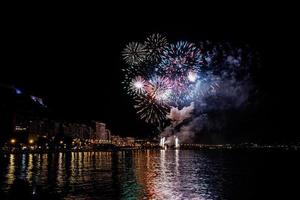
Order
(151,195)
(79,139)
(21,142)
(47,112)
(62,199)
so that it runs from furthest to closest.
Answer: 1. (79,139)
2. (47,112)
3. (21,142)
4. (151,195)
5. (62,199)

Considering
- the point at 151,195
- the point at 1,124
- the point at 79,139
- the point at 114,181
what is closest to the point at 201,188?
the point at 151,195

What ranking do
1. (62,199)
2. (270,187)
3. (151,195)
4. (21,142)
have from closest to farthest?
(62,199) < (151,195) < (270,187) < (21,142)

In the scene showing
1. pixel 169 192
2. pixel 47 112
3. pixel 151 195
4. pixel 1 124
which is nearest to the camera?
pixel 151 195

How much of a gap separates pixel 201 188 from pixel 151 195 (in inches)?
273

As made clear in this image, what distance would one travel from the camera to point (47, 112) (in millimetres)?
170375

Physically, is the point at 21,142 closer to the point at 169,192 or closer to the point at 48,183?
the point at 48,183

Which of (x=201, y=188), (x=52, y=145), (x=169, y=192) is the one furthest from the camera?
(x=52, y=145)

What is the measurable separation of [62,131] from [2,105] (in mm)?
53253

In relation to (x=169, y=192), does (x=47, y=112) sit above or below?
above

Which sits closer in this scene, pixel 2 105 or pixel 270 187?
pixel 270 187

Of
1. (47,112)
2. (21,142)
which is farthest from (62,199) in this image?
(47,112)

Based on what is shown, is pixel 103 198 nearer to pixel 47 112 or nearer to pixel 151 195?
pixel 151 195

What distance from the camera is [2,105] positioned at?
409 feet

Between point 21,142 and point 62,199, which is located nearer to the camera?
point 62,199
